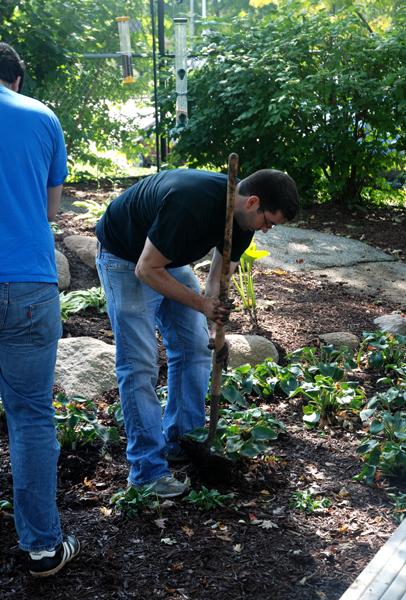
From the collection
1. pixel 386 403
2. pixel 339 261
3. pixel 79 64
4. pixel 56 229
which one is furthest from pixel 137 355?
pixel 79 64

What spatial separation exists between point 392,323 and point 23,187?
3420mm

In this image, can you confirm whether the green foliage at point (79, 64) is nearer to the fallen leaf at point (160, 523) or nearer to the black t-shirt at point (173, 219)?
the black t-shirt at point (173, 219)

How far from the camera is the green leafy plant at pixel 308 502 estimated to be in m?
3.38

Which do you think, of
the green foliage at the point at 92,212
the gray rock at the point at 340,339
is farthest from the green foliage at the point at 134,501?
the green foliage at the point at 92,212

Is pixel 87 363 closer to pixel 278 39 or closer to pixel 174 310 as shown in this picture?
pixel 174 310

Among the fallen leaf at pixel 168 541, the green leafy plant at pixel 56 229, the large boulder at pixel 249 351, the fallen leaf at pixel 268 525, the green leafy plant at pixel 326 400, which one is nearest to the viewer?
the fallen leaf at pixel 168 541

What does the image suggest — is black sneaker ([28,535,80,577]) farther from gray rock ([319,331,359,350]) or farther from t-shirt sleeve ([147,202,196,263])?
gray rock ([319,331,359,350])

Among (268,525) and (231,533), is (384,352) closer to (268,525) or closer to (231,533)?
(268,525)

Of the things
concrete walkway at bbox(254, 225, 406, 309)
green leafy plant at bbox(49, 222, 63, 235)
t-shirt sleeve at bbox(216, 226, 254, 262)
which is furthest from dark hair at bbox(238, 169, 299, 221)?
green leafy plant at bbox(49, 222, 63, 235)

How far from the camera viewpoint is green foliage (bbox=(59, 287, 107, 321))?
5.68 metres

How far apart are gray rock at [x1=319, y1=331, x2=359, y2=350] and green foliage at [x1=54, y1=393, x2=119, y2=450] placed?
73.2 inches

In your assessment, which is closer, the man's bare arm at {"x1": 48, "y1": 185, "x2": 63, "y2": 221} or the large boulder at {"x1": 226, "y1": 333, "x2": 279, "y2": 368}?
the man's bare arm at {"x1": 48, "y1": 185, "x2": 63, "y2": 221}

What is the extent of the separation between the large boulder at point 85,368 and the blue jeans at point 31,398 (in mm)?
1618

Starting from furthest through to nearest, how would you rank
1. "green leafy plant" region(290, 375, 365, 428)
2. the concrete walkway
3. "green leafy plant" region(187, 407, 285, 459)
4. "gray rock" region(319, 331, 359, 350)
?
the concrete walkway < "gray rock" region(319, 331, 359, 350) < "green leafy plant" region(290, 375, 365, 428) < "green leafy plant" region(187, 407, 285, 459)
